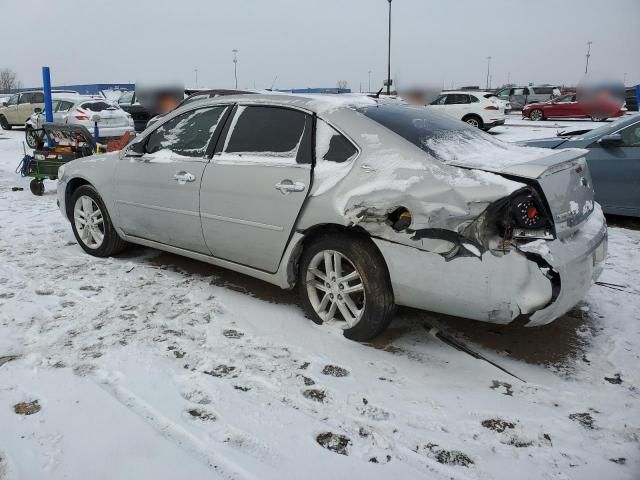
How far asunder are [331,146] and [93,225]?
2.83m

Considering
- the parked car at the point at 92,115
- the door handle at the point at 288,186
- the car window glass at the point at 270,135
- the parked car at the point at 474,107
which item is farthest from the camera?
the parked car at the point at 474,107

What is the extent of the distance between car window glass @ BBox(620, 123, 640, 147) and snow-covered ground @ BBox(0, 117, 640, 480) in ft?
8.21

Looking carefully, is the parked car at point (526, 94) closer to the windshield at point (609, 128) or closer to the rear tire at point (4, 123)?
the rear tire at point (4, 123)

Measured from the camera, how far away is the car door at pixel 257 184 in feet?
11.4

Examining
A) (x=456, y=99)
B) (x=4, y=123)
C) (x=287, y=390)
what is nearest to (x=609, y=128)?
(x=287, y=390)

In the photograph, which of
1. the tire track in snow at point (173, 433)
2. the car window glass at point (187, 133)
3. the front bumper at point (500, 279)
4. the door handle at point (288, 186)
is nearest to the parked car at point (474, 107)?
the car window glass at point (187, 133)

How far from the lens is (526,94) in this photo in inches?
1202

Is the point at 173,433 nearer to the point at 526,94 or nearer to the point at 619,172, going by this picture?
the point at 619,172

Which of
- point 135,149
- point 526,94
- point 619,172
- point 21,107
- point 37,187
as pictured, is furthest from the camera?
point 526,94

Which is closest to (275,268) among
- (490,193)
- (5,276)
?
(490,193)

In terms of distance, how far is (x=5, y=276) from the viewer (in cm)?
441

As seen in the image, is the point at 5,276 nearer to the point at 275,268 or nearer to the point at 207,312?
the point at 207,312

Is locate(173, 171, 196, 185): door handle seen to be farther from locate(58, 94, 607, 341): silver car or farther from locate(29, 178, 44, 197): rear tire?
locate(29, 178, 44, 197): rear tire

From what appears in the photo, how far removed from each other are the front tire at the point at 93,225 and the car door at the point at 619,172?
5281 mm
